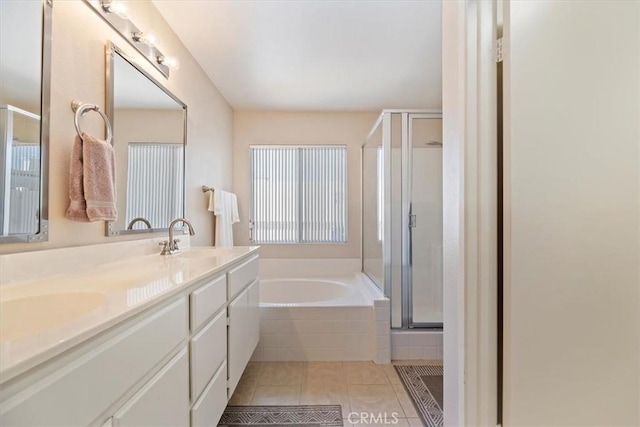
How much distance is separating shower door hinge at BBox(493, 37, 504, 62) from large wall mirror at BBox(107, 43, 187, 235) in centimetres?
160

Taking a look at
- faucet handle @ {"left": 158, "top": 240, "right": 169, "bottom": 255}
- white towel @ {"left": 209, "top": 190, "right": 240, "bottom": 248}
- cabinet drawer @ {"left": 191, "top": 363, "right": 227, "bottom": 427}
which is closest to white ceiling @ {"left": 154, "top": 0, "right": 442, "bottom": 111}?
white towel @ {"left": 209, "top": 190, "right": 240, "bottom": 248}

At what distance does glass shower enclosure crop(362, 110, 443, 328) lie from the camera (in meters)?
2.47

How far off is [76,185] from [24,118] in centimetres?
27

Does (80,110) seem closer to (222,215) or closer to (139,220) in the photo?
(139,220)

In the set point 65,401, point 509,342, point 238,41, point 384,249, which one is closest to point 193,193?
point 238,41

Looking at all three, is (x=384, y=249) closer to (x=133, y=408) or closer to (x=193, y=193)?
(x=193, y=193)

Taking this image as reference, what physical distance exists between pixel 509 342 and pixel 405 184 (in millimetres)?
1950

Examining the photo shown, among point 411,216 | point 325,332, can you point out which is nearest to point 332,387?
point 325,332

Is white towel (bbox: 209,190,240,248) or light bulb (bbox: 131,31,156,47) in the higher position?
light bulb (bbox: 131,31,156,47)

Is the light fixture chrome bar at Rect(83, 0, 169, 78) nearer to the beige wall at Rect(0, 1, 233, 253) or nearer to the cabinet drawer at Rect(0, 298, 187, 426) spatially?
the beige wall at Rect(0, 1, 233, 253)

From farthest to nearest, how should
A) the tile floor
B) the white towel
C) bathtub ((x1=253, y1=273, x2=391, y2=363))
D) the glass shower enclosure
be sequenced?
the white towel, the glass shower enclosure, bathtub ((x1=253, y1=273, x2=391, y2=363)), the tile floor

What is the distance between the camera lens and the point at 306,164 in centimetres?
348

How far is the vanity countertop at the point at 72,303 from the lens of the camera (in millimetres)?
468

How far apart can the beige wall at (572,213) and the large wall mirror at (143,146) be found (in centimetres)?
165
